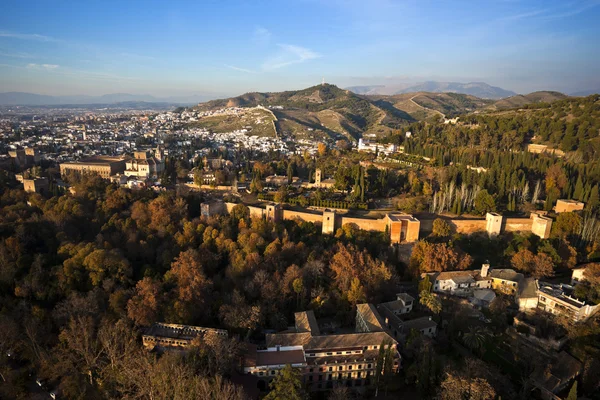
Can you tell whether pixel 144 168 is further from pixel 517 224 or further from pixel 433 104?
pixel 433 104

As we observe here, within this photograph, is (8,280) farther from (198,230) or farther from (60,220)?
(198,230)

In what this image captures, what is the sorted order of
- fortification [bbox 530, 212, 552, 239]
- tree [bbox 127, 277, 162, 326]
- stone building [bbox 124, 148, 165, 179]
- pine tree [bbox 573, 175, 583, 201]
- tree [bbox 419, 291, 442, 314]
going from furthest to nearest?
stone building [bbox 124, 148, 165, 179] < pine tree [bbox 573, 175, 583, 201] < fortification [bbox 530, 212, 552, 239] < tree [bbox 419, 291, 442, 314] < tree [bbox 127, 277, 162, 326]

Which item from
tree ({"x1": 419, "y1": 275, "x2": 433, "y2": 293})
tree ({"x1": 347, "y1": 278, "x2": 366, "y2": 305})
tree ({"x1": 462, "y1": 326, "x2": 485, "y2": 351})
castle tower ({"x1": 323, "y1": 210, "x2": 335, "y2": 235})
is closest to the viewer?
tree ({"x1": 462, "y1": 326, "x2": 485, "y2": 351})

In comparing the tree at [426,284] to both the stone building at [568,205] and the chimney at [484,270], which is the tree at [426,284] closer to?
the chimney at [484,270]

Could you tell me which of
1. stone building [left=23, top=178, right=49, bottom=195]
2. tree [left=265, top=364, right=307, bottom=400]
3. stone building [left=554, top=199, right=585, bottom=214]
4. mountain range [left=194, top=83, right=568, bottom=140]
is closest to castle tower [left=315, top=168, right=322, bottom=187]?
stone building [left=554, top=199, right=585, bottom=214]

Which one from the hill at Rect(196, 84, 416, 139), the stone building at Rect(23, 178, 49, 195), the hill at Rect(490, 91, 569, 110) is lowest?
the stone building at Rect(23, 178, 49, 195)

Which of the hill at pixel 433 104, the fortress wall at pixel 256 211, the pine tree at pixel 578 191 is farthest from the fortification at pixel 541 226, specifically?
the hill at pixel 433 104

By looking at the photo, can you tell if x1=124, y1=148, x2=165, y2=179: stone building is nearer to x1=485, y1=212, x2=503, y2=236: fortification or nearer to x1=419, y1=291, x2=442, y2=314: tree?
x1=419, y1=291, x2=442, y2=314: tree
